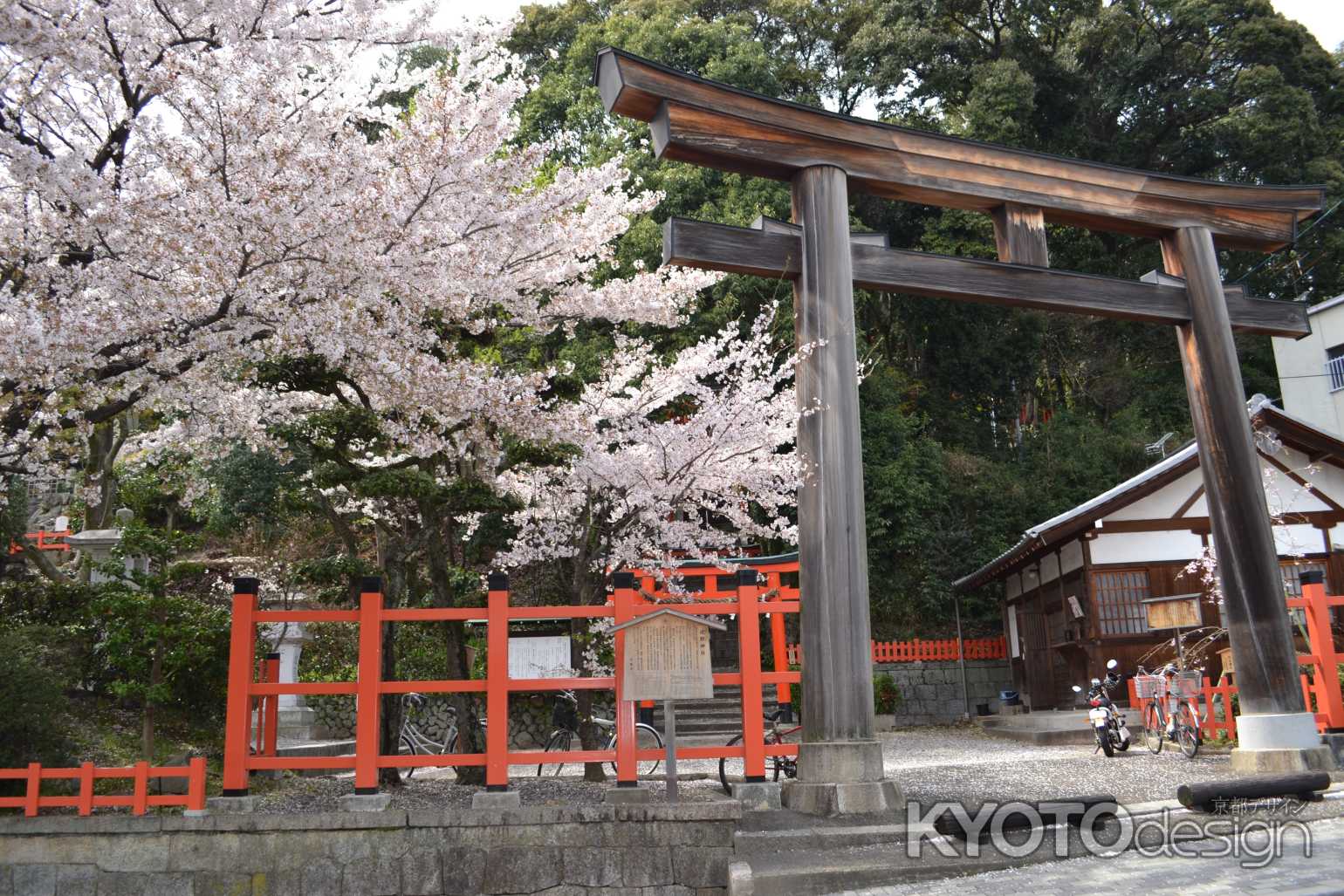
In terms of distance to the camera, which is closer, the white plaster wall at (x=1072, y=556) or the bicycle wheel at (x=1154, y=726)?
the bicycle wheel at (x=1154, y=726)

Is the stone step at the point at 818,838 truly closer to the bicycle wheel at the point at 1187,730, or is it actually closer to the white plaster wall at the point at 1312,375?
the bicycle wheel at the point at 1187,730

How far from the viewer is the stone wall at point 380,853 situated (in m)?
6.01

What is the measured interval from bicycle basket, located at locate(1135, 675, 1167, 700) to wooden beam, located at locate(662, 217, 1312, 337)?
13.4ft

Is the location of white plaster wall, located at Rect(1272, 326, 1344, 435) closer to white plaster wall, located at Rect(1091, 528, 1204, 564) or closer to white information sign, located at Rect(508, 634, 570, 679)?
white plaster wall, located at Rect(1091, 528, 1204, 564)

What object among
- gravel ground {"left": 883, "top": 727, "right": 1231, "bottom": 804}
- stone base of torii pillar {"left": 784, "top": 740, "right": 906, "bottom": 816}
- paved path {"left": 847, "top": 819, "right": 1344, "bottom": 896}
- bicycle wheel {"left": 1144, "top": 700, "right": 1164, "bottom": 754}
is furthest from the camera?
bicycle wheel {"left": 1144, "top": 700, "right": 1164, "bottom": 754}

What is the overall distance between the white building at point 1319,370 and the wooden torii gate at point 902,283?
48.0ft

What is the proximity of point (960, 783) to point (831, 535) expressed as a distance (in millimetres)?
3030

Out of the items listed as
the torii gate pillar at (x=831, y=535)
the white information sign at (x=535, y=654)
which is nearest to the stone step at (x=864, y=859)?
the torii gate pillar at (x=831, y=535)

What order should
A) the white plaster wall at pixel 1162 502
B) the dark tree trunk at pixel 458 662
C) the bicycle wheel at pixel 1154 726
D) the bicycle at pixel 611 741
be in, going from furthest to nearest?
the white plaster wall at pixel 1162 502 < the bicycle wheel at pixel 1154 726 < the bicycle at pixel 611 741 < the dark tree trunk at pixel 458 662

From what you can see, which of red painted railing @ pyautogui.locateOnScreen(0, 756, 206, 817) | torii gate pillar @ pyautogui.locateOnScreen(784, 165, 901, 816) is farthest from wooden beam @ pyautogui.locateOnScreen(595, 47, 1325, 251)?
red painted railing @ pyautogui.locateOnScreen(0, 756, 206, 817)

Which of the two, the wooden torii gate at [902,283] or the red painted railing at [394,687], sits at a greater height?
the wooden torii gate at [902,283]

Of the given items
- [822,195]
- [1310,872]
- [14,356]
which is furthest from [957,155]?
[14,356]

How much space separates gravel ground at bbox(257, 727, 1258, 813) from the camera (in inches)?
282

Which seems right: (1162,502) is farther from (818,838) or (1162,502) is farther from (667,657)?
(667,657)
